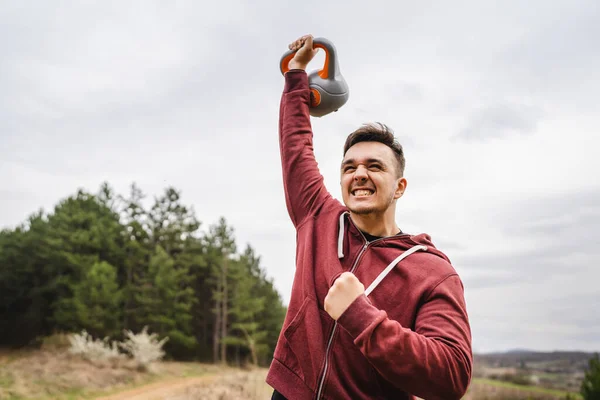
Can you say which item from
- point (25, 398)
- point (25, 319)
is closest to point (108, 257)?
point (25, 319)

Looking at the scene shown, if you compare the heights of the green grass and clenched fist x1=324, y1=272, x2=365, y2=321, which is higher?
clenched fist x1=324, y1=272, x2=365, y2=321

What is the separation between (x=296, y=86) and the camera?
2.55 metres

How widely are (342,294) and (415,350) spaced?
30 centimetres

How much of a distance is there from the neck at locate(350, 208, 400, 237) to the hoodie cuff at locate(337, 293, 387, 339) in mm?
662

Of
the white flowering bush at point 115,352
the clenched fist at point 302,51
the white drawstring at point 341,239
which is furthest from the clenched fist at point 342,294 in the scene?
the white flowering bush at point 115,352

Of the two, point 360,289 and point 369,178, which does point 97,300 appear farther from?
point 360,289

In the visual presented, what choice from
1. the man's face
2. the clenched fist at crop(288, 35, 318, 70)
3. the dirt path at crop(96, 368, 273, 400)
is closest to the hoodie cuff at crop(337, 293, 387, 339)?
the man's face

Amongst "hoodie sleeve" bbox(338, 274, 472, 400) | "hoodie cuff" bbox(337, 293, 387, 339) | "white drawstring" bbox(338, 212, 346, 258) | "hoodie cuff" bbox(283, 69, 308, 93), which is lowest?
"hoodie sleeve" bbox(338, 274, 472, 400)

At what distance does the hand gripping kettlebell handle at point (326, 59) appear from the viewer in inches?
102

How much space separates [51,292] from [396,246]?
3272 cm

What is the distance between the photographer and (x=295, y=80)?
2.55 metres

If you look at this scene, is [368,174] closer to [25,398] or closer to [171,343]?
[25,398]

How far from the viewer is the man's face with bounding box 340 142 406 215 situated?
2.21 meters

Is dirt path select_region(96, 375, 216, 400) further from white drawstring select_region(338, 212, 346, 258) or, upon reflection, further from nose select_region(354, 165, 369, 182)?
nose select_region(354, 165, 369, 182)
